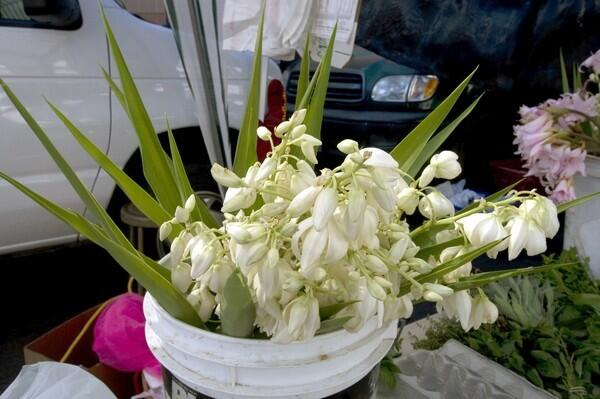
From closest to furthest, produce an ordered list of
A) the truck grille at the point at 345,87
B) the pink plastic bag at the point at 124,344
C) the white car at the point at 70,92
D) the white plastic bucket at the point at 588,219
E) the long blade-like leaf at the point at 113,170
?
the long blade-like leaf at the point at 113,170 → the pink plastic bag at the point at 124,344 → the white plastic bucket at the point at 588,219 → the white car at the point at 70,92 → the truck grille at the point at 345,87

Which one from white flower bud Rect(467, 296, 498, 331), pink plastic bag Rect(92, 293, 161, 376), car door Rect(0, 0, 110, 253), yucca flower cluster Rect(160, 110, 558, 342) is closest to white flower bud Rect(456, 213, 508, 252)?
yucca flower cluster Rect(160, 110, 558, 342)

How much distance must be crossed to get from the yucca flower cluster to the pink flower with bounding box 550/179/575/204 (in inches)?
44.1

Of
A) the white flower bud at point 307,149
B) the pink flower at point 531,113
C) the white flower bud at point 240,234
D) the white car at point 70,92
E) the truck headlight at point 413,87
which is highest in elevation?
the white flower bud at point 307,149

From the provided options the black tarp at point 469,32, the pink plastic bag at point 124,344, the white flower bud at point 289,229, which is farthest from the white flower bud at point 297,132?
the black tarp at point 469,32

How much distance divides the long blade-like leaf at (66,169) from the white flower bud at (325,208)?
Answer: 0.29 m

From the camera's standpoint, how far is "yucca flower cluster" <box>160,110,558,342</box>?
1.63 ft

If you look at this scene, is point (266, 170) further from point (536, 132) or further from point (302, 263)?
point (536, 132)

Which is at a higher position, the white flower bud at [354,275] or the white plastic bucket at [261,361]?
the white flower bud at [354,275]

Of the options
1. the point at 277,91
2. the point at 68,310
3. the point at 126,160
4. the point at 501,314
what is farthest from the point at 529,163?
the point at 68,310

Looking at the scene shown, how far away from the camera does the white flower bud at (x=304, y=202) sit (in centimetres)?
50

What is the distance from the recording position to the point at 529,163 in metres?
1.72

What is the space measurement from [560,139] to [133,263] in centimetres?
149

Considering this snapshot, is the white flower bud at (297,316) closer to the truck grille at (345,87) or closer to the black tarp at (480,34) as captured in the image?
the black tarp at (480,34)

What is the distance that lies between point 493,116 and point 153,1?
3.95 meters
